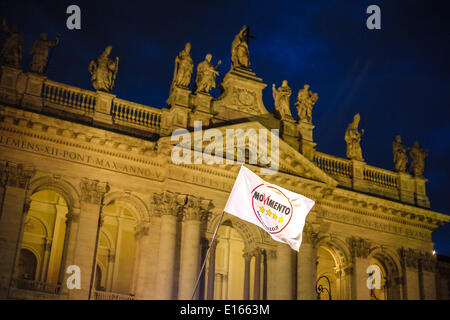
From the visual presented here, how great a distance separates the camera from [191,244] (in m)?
28.5

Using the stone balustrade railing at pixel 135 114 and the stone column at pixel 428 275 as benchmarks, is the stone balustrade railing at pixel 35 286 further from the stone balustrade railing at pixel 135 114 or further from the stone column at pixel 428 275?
the stone column at pixel 428 275

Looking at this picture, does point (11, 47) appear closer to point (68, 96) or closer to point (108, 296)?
point (68, 96)

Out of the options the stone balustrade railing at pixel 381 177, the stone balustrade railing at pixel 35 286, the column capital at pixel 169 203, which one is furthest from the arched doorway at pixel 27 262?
the stone balustrade railing at pixel 381 177

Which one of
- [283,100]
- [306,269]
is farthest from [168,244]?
[283,100]

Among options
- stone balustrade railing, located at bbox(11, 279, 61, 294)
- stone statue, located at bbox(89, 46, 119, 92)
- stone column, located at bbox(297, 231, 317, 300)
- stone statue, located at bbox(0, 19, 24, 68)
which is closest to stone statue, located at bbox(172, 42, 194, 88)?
stone statue, located at bbox(89, 46, 119, 92)

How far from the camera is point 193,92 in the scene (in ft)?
106

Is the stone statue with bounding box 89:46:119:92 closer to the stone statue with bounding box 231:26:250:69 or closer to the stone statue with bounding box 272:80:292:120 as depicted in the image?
the stone statue with bounding box 231:26:250:69

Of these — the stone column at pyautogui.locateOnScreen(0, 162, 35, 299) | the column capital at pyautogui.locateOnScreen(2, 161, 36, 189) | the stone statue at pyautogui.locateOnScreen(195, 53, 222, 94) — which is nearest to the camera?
the stone column at pyautogui.locateOnScreen(0, 162, 35, 299)

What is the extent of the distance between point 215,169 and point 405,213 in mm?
10771

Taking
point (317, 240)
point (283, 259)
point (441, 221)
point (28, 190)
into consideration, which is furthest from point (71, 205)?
point (441, 221)

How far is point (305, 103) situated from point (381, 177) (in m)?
5.76

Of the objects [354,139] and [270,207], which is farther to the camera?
[354,139]

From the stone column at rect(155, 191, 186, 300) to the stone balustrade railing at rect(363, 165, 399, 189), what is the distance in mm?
11166

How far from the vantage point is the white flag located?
69.7 feet
